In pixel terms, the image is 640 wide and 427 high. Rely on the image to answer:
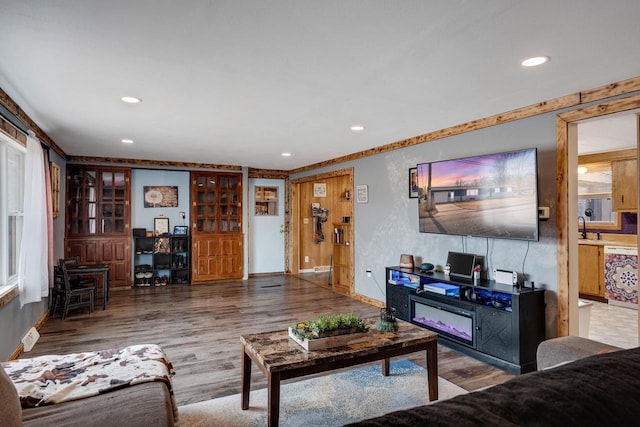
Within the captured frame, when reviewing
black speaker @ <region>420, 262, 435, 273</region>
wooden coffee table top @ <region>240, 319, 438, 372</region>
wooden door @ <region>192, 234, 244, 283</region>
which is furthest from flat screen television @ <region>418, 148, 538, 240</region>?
wooden door @ <region>192, 234, 244, 283</region>

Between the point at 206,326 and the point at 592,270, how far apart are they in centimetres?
594

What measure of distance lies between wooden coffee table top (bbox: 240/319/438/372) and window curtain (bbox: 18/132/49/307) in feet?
8.40

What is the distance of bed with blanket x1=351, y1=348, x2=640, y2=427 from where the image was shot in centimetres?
83

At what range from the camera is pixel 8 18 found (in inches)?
73.8

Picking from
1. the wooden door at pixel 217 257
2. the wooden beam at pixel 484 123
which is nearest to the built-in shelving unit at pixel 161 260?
the wooden door at pixel 217 257

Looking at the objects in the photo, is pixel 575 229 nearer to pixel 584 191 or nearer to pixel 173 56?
pixel 173 56

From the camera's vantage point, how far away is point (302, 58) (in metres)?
2.38

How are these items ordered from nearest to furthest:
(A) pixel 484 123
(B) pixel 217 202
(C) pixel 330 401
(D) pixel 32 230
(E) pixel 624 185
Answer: (C) pixel 330 401 < (D) pixel 32 230 < (A) pixel 484 123 < (E) pixel 624 185 < (B) pixel 217 202

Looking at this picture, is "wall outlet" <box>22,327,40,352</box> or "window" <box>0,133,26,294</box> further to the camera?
"wall outlet" <box>22,327,40,352</box>

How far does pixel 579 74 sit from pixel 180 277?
7260mm

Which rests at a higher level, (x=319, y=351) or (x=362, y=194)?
(x=362, y=194)

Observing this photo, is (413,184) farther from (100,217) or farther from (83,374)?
(100,217)

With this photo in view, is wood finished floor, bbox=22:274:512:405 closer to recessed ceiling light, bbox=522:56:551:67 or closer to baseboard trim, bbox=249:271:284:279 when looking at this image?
baseboard trim, bbox=249:271:284:279

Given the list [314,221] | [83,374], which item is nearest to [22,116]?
[83,374]
